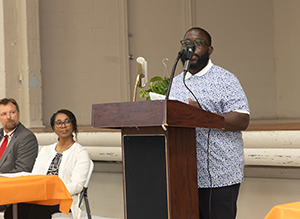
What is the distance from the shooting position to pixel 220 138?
188cm

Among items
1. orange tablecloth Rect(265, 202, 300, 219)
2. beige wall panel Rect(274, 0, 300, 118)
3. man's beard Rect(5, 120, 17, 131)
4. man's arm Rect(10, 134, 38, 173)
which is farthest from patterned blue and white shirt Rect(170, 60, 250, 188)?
beige wall panel Rect(274, 0, 300, 118)

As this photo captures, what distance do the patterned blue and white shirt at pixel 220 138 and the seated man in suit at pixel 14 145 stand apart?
6.69ft

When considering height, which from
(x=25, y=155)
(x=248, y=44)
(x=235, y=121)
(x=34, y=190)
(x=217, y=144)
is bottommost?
(x=34, y=190)

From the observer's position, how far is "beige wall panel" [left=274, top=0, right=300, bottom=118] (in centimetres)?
668

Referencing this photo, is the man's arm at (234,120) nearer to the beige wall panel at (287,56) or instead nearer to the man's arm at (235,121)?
the man's arm at (235,121)

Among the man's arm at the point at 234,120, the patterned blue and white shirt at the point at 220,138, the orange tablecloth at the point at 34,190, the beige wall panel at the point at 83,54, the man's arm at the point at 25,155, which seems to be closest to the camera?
the man's arm at the point at 234,120

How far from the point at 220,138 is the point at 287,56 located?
5435 mm

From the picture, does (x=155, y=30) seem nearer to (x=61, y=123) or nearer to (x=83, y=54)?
(x=83, y=54)

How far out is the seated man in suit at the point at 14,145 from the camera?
11.4 feet

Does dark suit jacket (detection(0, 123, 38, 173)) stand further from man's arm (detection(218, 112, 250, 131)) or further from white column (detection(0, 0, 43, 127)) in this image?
man's arm (detection(218, 112, 250, 131))

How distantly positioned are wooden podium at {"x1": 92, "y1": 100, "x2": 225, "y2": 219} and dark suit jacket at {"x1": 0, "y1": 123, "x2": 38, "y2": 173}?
2.02 metres

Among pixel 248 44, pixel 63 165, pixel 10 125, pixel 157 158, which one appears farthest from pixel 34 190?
pixel 248 44

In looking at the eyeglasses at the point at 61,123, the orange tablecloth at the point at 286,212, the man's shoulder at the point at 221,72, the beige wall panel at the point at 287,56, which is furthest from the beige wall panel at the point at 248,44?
the orange tablecloth at the point at 286,212

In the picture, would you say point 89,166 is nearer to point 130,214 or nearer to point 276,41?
point 130,214
